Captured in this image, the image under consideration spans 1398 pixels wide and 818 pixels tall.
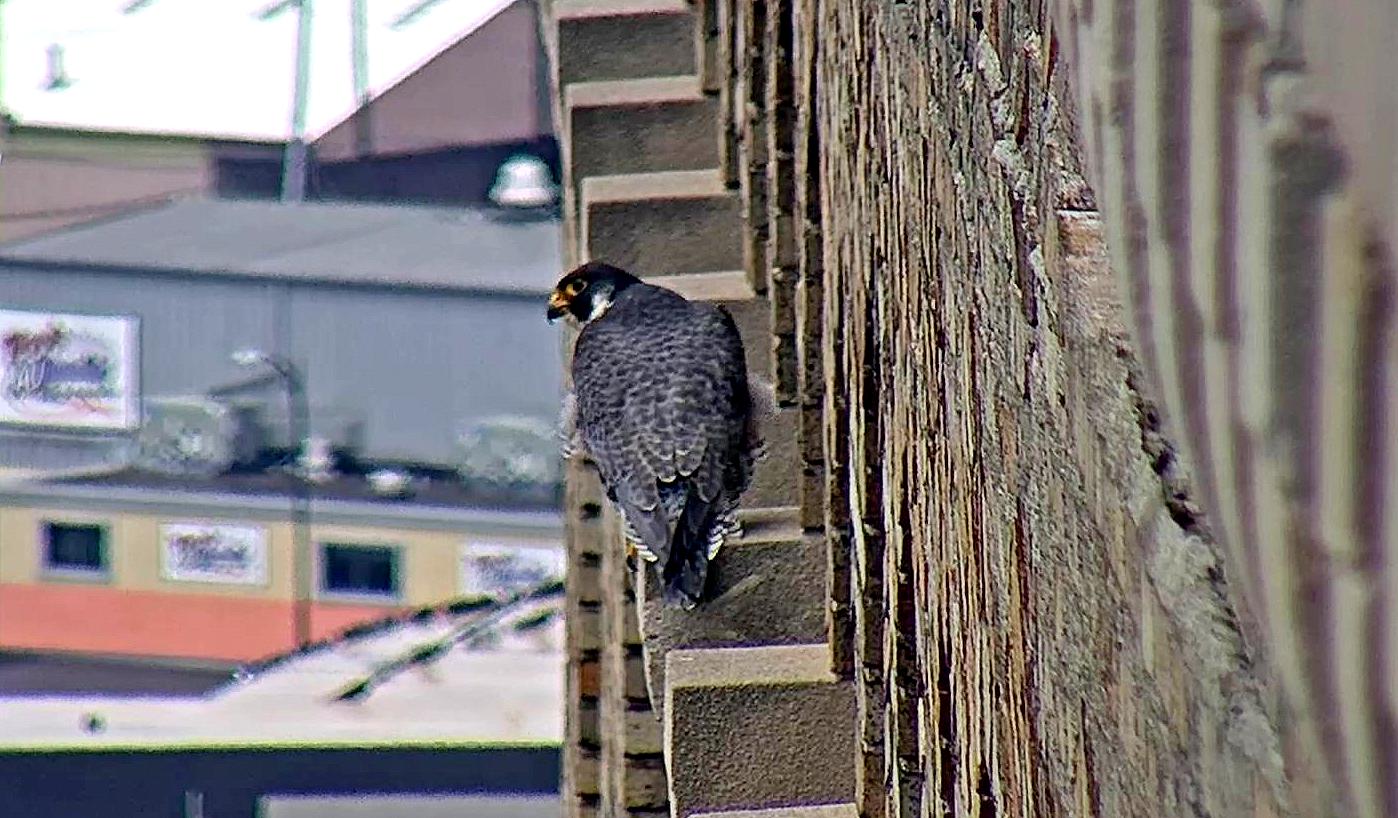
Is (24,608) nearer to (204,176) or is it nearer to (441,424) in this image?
(441,424)

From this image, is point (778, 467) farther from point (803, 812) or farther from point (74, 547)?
point (74, 547)

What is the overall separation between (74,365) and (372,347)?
7.32 ft

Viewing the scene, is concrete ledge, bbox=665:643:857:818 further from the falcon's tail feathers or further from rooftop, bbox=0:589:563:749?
rooftop, bbox=0:589:563:749

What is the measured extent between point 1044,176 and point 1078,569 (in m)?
0.20

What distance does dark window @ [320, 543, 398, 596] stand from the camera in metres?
19.6

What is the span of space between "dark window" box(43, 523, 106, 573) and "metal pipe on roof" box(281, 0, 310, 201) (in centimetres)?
377

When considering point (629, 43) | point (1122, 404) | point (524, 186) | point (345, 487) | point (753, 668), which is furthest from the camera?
point (524, 186)

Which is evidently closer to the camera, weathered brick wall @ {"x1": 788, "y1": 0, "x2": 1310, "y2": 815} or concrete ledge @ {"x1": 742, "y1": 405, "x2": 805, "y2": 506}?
weathered brick wall @ {"x1": 788, "y1": 0, "x2": 1310, "y2": 815}

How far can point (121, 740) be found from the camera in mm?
14820

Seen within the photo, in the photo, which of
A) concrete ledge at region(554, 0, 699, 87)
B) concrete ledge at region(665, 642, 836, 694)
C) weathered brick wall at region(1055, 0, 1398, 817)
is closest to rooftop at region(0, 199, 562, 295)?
concrete ledge at region(554, 0, 699, 87)

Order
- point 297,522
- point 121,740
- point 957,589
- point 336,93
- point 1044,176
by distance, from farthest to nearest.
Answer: point 336,93 < point 297,522 < point 121,740 < point 957,589 < point 1044,176

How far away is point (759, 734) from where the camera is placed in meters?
3.57

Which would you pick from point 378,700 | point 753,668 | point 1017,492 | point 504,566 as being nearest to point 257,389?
point 504,566

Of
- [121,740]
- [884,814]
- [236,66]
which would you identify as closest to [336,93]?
[236,66]
